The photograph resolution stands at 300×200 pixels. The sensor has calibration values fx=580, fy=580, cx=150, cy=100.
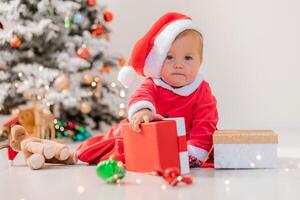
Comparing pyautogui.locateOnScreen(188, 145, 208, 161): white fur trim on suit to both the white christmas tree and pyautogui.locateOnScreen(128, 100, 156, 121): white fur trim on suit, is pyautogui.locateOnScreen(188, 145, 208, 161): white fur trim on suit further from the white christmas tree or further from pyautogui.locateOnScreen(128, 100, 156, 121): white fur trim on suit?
the white christmas tree

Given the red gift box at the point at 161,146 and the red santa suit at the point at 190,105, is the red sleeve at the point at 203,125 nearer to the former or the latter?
the red santa suit at the point at 190,105

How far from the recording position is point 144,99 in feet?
6.74

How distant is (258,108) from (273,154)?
257cm

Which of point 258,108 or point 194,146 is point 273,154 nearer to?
point 194,146

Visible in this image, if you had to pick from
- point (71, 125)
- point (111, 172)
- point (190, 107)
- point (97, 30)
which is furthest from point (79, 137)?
point (111, 172)

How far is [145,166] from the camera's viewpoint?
1.96 meters

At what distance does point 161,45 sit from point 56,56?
68.3 inches

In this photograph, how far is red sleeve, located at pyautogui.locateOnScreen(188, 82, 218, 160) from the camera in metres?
2.10

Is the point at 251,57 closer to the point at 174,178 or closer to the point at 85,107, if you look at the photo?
the point at 85,107

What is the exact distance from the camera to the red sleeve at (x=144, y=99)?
6.60 ft

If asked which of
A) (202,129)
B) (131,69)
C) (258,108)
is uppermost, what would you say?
(131,69)

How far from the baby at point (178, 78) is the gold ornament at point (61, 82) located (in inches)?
58.4

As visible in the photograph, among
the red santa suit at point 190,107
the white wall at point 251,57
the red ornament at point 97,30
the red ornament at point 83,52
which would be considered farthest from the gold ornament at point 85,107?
the red santa suit at point 190,107

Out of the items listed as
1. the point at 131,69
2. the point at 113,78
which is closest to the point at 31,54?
the point at 113,78
